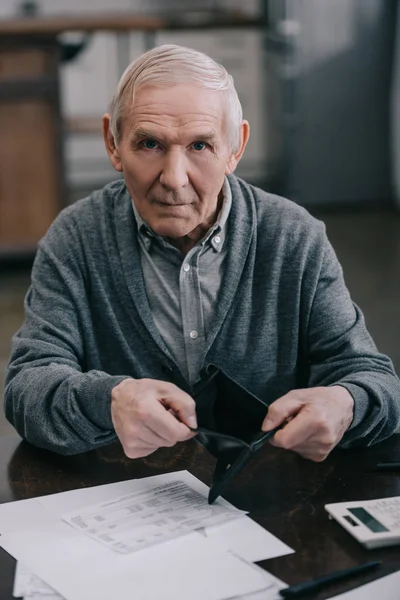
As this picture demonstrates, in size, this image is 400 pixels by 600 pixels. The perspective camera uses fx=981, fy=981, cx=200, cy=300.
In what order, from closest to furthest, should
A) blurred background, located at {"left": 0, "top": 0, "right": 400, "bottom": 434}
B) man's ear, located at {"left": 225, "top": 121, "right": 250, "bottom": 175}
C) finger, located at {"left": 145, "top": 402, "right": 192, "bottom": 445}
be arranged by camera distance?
finger, located at {"left": 145, "top": 402, "right": 192, "bottom": 445} < man's ear, located at {"left": 225, "top": 121, "right": 250, "bottom": 175} < blurred background, located at {"left": 0, "top": 0, "right": 400, "bottom": 434}

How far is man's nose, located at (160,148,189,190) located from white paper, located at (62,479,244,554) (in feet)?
1.60

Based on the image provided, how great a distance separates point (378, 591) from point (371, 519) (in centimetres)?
15

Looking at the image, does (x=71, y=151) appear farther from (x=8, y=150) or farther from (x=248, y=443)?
(x=248, y=443)

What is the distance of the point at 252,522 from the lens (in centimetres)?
124

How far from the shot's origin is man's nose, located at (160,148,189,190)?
155 centimetres

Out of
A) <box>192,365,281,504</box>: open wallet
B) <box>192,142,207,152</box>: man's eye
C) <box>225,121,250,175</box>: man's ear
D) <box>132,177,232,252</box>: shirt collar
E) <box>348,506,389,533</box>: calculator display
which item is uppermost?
<box>192,142,207,152</box>: man's eye

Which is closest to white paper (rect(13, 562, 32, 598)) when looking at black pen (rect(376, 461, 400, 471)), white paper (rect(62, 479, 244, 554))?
white paper (rect(62, 479, 244, 554))

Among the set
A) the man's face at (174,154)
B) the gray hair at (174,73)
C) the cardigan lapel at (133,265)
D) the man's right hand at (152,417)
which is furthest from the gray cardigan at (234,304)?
the man's right hand at (152,417)

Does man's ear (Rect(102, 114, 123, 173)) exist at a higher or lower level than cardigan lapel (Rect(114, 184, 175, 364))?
higher

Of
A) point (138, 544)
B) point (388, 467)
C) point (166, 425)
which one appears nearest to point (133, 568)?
point (138, 544)

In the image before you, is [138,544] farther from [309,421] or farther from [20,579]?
[309,421]

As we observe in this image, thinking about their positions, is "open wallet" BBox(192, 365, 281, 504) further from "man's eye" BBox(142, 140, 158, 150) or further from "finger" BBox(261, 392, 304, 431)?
"man's eye" BBox(142, 140, 158, 150)

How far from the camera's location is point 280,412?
4.28ft

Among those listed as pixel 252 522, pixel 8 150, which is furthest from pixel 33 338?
pixel 8 150
